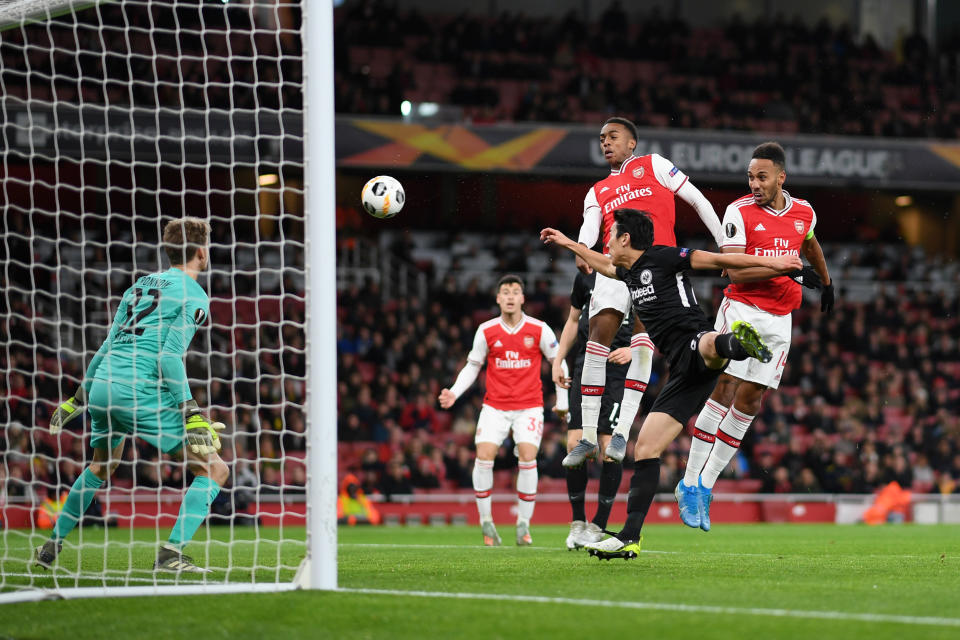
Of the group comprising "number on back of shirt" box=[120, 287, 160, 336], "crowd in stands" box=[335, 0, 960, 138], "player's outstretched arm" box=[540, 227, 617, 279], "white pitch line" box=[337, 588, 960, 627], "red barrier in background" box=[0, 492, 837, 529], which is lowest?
"red barrier in background" box=[0, 492, 837, 529]

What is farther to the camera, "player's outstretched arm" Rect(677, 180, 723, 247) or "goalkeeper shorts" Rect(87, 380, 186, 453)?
"player's outstretched arm" Rect(677, 180, 723, 247)

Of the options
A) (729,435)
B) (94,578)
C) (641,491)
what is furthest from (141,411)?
(729,435)

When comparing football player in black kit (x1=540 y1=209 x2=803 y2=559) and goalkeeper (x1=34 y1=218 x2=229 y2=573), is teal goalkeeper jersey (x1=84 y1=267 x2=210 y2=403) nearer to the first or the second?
Answer: goalkeeper (x1=34 y1=218 x2=229 y2=573)

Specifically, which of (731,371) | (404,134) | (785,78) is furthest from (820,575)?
(785,78)

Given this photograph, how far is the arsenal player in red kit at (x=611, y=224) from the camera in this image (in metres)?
7.91

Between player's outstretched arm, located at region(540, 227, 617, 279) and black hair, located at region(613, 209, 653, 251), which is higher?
black hair, located at region(613, 209, 653, 251)

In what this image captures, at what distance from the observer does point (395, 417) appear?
63.6ft

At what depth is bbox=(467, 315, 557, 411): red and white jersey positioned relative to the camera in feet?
35.9

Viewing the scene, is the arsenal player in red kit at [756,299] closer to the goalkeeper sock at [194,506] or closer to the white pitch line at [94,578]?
the goalkeeper sock at [194,506]

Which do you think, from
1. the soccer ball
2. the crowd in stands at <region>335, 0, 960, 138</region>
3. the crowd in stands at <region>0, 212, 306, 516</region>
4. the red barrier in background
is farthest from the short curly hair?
the crowd in stands at <region>335, 0, 960, 138</region>

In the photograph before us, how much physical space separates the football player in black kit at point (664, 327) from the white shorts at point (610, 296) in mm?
1239

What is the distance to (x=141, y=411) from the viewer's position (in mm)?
6266

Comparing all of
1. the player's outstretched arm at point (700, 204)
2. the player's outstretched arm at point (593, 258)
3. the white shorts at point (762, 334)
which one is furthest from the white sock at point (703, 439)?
the player's outstretched arm at point (593, 258)

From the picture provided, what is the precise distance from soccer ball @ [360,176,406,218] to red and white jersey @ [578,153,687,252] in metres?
1.34
